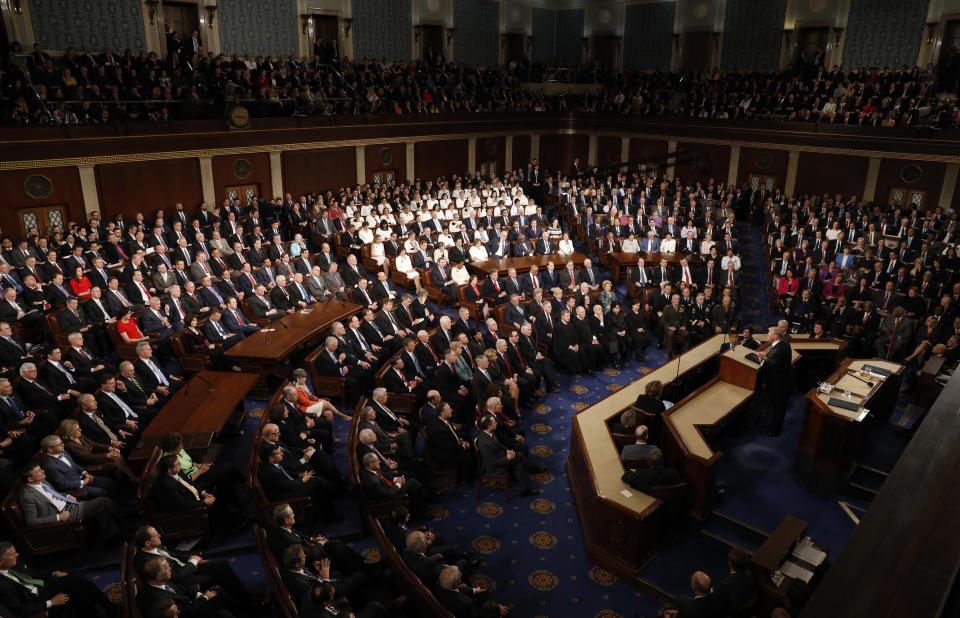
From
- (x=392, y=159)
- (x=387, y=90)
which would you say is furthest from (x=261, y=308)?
(x=387, y=90)

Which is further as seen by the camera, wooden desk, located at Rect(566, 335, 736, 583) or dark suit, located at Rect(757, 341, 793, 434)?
dark suit, located at Rect(757, 341, 793, 434)

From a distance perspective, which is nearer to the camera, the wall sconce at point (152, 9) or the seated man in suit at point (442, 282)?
the seated man in suit at point (442, 282)

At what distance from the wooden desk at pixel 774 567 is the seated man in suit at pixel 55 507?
18.7ft

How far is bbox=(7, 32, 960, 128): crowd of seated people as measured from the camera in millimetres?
14500

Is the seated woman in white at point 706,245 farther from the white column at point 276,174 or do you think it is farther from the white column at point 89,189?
the white column at point 89,189

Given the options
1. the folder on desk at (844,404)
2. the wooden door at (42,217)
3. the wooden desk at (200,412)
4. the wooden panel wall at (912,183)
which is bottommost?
the wooden desk at (200,412)

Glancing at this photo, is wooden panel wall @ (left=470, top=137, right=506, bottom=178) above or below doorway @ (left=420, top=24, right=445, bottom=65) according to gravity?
below

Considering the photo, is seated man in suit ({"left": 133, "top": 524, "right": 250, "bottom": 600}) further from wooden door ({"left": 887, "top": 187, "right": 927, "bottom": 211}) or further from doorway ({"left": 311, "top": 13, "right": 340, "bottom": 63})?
wooden door ({"left": 887, "top": 187, "right": 927, "bottom": 211})

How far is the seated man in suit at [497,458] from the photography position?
6867 mm

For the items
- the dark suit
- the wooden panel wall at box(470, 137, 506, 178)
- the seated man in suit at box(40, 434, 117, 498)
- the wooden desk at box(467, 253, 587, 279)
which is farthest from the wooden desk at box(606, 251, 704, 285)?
the wooden panel wall at box(470, 137, 506, 178)

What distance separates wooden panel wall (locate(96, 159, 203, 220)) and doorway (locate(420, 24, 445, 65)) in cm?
1121

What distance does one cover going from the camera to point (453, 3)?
24953 mm

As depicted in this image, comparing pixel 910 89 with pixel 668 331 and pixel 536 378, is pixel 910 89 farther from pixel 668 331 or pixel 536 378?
pixel 536 378

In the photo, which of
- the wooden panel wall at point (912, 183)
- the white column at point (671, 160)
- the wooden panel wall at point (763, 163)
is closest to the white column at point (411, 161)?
the white column at point (671, 160)
